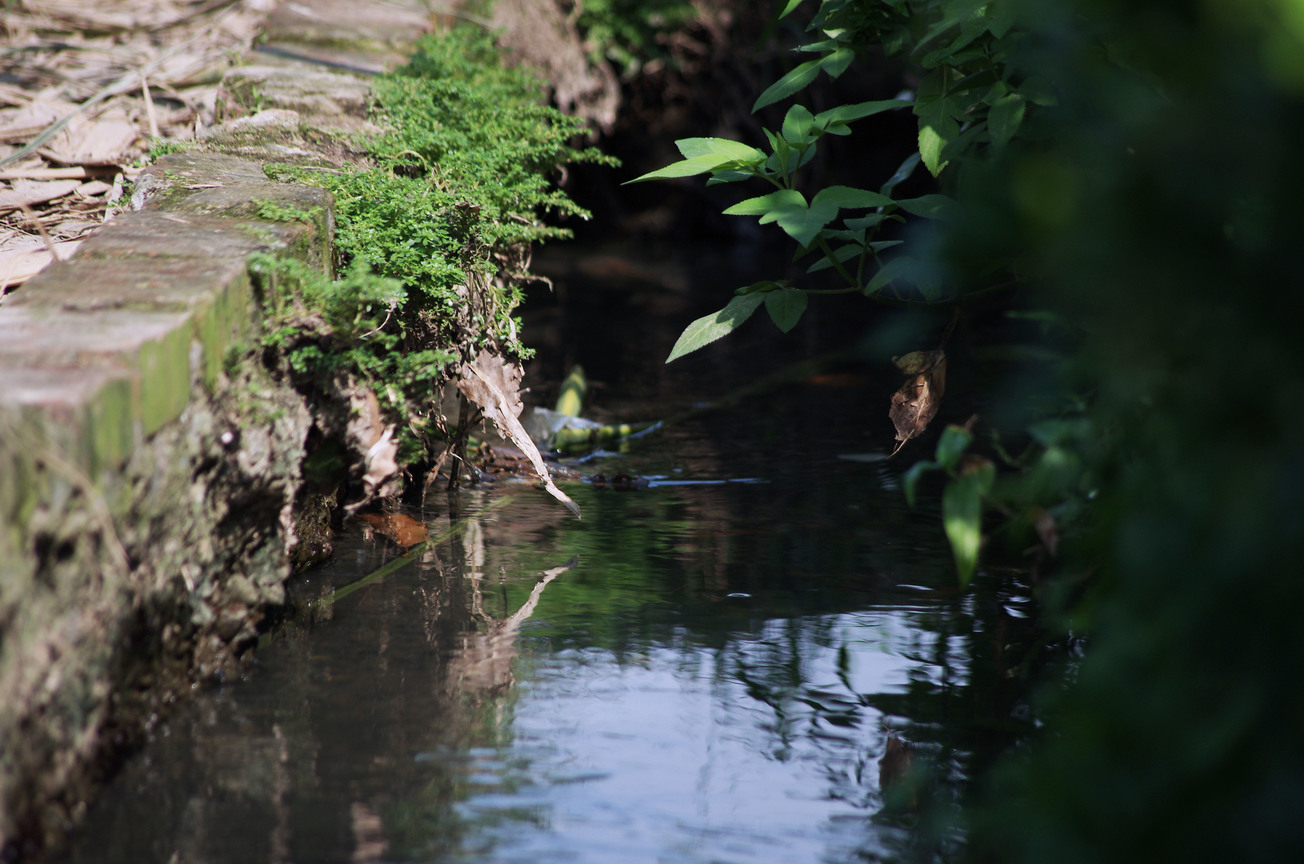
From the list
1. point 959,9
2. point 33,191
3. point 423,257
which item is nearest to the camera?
point 959,9

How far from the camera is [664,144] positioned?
350 inches

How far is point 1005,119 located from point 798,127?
0.38 m

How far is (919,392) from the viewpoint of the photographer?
226cm

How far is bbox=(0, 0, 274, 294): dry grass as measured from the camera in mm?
2975

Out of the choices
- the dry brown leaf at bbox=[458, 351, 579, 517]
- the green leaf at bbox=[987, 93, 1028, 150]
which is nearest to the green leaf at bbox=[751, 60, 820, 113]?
the green leaf at bbox=[987, 93, 1028, 150]

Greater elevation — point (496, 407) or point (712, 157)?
point (712, 157)

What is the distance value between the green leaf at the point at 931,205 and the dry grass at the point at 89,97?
1.67 m

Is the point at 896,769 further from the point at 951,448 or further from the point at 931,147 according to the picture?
the point at 931,147

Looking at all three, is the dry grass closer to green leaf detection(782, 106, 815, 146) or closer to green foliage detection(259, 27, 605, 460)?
green foliage detection(259, 27, 605, 460)

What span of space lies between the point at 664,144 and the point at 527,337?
4.08m

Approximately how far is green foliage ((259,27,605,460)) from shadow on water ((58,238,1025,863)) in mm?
446

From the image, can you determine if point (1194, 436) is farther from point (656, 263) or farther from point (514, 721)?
point (656, 263)

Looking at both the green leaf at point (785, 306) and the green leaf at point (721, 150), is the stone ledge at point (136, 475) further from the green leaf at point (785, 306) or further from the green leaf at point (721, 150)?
the green leaf at point (785, 306)

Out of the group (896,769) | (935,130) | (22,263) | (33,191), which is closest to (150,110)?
(33,191)
